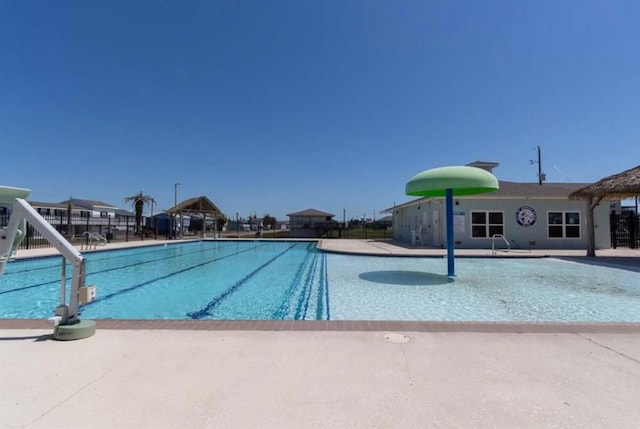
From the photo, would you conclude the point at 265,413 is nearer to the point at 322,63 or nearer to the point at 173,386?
the point at 173,386

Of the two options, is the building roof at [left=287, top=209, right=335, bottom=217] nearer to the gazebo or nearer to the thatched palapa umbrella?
the gazebo

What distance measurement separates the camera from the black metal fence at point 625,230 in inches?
692

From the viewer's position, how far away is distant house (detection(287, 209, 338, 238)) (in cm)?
3531

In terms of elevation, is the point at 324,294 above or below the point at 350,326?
below

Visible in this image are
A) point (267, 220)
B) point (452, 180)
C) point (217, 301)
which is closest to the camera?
point (217, 301)

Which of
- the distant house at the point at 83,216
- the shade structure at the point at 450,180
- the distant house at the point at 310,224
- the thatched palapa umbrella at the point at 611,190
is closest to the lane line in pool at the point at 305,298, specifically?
the shade structure at the point at 450,180

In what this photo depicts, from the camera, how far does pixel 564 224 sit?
1702cm

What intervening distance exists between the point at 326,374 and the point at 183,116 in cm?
2007

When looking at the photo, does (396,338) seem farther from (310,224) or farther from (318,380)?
(310,224)

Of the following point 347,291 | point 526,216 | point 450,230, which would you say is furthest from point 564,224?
point 347,291

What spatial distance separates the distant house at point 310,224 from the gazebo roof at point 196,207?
30.7 ft

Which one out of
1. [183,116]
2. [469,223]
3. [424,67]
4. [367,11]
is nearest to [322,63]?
[367,11]

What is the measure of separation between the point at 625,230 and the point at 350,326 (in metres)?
22.3

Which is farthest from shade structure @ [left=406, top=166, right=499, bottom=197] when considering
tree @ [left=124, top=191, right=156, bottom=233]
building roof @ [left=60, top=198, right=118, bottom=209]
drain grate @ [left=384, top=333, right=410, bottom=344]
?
building roof @ [left=60, top=198, right=118, bottom=209]
